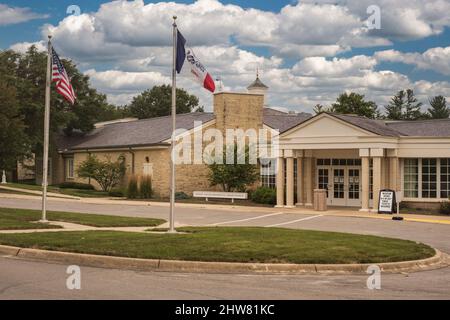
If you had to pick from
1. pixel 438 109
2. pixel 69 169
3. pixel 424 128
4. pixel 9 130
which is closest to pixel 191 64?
pixel 424 128

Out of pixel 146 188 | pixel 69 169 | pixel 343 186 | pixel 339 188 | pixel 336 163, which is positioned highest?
pixel 336 163

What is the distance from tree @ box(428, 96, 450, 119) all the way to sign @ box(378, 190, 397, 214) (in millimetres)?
75922

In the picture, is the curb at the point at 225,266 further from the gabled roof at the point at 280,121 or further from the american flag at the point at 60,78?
the gabled roof at the point at 280,121

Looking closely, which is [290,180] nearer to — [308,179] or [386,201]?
[308,179]

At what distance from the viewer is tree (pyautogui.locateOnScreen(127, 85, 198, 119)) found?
291ft

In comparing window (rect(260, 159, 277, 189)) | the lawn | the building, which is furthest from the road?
window (rect(260, 159, 277, 189))

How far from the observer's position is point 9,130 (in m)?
41.5

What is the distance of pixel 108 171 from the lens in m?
44.0

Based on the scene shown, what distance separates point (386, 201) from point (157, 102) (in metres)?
63.6

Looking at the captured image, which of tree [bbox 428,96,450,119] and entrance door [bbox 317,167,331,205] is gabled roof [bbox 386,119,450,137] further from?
tree [bbox 428,96,450,119]
